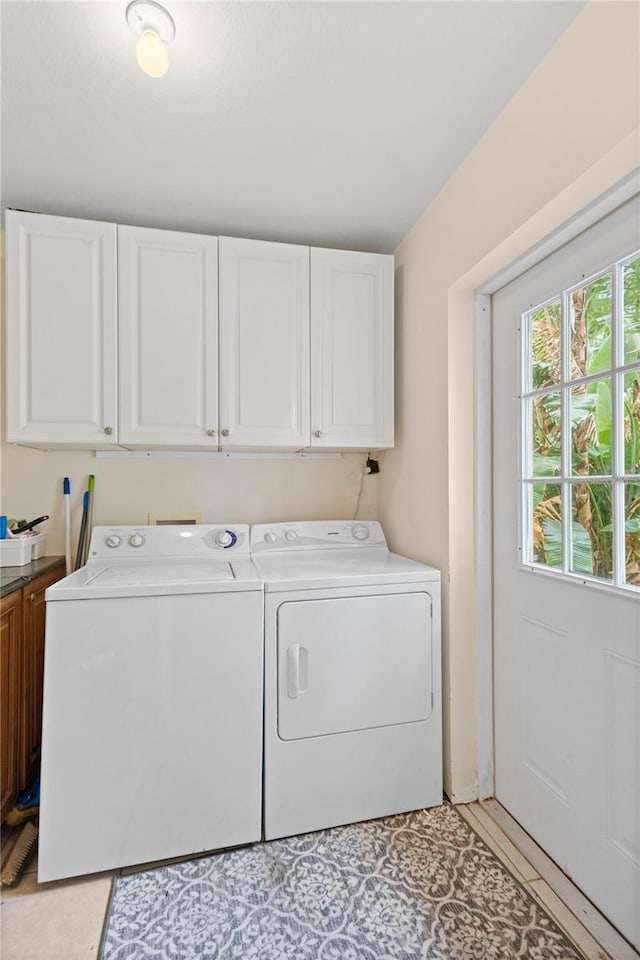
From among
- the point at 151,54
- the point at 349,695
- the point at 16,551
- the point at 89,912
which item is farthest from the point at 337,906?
the point at 151,54

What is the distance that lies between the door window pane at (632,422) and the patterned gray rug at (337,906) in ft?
4.14

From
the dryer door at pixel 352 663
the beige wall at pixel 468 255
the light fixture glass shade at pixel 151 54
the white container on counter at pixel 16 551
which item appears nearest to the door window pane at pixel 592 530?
the beige wall at pixel 468 255

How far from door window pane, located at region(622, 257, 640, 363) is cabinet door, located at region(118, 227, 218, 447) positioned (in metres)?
1.46

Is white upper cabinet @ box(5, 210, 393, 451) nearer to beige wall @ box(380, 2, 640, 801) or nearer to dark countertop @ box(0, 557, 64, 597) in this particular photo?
beige wall @ box(380, 2, 640, 801)

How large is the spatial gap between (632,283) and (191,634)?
64.6 inches

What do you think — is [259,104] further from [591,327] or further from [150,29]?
[591,327]

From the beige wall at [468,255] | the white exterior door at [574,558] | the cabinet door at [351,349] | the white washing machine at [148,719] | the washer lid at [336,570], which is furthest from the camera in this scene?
the cabinet door at [351,349]

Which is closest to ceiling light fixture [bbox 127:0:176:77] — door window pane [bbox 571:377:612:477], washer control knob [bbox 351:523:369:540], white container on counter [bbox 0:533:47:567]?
door window pane [bbox 571:377:612:477]

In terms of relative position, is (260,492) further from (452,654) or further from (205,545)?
(452,654)

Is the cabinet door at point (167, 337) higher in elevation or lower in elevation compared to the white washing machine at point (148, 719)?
higher

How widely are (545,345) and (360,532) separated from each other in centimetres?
119

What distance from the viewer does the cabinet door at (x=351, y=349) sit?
2133 mm

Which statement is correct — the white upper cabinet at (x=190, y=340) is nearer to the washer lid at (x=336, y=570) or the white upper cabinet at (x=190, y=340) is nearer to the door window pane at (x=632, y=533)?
the washer lid at (x=336, y=570)

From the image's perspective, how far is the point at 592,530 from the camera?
136cm
